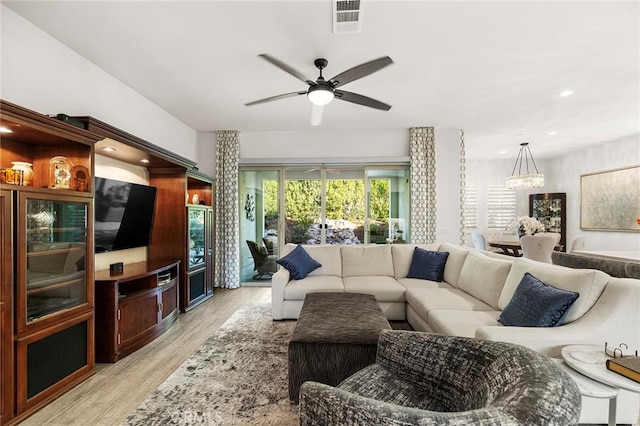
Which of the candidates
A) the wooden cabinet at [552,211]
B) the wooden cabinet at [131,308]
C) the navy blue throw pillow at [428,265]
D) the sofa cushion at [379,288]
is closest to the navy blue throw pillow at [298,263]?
the sofa cushion at [379,288]

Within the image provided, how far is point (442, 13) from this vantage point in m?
2.37

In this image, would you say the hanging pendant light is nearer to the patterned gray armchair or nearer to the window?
the window

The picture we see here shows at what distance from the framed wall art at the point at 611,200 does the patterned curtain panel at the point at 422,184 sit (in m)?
3.58

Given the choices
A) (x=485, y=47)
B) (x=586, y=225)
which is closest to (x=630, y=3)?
(x=485, y=47)

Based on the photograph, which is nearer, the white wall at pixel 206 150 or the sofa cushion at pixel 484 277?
the sofa cushion at pixel 484 277

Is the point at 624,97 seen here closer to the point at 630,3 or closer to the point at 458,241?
the point at 630,3

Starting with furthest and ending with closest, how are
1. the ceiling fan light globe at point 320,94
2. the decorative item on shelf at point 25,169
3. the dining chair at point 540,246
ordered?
the dining chair at point 540,246 → the ceiling fan light globe at point 320,94 → the decorative item on shelf at point 25,169

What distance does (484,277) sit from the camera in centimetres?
296

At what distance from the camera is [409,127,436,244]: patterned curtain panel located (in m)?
5.38

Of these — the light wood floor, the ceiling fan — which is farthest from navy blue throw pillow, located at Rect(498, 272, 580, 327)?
the light wood floor

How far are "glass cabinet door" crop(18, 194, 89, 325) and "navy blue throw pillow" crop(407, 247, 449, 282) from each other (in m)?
3.48

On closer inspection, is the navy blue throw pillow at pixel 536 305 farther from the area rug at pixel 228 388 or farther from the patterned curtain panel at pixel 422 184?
the patterned curtain panel at pixel 422 184

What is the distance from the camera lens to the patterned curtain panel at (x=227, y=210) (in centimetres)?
551

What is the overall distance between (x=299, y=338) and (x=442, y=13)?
264 centimetres
